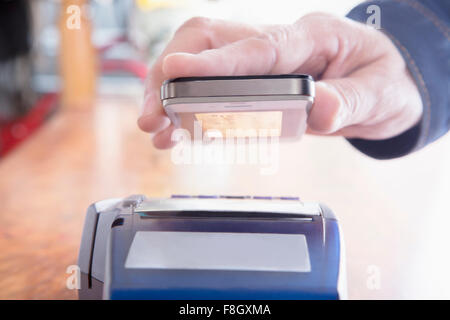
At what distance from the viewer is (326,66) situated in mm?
422

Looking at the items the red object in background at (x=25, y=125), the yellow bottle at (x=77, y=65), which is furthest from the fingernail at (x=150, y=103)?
the red object in background at (x=25, y=125)

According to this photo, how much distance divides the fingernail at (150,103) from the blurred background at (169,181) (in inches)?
5.4

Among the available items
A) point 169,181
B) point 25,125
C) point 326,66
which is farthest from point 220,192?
point 25,125

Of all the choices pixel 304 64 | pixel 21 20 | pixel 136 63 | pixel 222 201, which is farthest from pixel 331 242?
pixel 21 20

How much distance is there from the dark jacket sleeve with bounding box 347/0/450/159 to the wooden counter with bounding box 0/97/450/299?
0.12 meters

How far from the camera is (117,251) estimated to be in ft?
0.78

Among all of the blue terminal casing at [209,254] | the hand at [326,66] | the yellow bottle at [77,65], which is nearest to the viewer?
the blue terminal casing at [209,254]

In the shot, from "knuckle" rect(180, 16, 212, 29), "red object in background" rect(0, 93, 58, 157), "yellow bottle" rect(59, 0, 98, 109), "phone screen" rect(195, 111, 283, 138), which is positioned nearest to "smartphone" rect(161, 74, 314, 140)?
"phone screen" rect(195, 111, 283, 138)

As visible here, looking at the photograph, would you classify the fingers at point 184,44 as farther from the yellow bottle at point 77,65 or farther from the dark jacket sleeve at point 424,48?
the yellow bottle at point 77,65

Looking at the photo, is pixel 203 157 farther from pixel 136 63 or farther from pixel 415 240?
pixel 136 63

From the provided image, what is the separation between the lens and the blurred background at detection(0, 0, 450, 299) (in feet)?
1.26

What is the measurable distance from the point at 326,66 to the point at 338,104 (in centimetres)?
12

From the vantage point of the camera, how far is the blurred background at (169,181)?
1.26ft

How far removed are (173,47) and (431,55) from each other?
0.83ft
